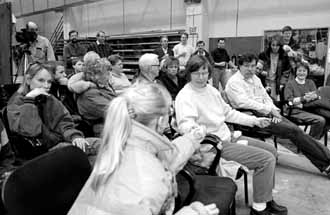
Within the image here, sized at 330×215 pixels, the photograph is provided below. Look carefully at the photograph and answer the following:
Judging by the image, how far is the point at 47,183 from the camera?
1034mm

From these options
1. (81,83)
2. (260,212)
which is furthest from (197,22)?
(260,212)

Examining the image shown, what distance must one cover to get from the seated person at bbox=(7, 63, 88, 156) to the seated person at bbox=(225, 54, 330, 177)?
1.55m

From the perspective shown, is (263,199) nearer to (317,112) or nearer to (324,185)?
(324,185)

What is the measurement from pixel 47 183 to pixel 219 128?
1327mm

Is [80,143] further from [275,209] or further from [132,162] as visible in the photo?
[275,209]

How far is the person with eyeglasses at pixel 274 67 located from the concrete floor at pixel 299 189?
1.44 meters

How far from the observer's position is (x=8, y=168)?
5.00ft

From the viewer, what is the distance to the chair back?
92 cm

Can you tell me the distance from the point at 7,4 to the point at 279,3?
4805 millimetres

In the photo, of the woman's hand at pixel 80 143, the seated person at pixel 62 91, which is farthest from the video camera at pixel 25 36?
the woman's hand at pixel 80 143

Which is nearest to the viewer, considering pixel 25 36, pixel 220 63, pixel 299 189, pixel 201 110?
pixel 201 110

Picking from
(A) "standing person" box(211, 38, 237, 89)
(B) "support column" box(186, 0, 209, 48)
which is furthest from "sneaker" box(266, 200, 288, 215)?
(B) "support column" box(186, 0, 209, 48)

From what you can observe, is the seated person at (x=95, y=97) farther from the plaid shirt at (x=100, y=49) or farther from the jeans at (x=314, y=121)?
the plaid shirt at (x=100, y=49)

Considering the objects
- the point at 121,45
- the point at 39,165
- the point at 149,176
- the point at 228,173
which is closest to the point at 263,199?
the point at 228,173
